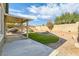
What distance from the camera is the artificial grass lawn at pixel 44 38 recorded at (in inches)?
73.4

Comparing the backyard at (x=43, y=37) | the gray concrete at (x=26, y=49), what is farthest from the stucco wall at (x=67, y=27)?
the gray concrete at (x=26, y=49)

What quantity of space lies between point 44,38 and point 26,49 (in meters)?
0.18

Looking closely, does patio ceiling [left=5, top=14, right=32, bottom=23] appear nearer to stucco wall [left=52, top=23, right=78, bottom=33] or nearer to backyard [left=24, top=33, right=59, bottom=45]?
backyard [left=24, top=33, right=59, bottom=45]

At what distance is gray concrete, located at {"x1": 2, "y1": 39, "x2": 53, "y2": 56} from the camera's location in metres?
1.86

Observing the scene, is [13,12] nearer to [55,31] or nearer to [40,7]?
[40,7]

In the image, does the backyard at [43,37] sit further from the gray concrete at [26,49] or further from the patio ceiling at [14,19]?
the patio ceiling at [14,19]

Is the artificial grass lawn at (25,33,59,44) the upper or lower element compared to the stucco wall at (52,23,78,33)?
lower

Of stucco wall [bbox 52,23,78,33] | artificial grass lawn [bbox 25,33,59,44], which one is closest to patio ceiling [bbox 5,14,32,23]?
artificial grass lawn [bbox 25,33,59,44]

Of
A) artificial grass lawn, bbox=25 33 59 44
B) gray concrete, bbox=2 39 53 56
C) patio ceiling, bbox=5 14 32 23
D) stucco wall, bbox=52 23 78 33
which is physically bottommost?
gray concrete, bbox=2 39 53 56

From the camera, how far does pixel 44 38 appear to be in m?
1.87

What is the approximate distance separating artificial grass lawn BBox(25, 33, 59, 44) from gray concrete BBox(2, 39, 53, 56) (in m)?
0.03

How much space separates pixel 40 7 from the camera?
6.14 ft

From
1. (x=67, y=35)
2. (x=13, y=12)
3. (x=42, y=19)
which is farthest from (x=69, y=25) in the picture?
(x=13, y=12)

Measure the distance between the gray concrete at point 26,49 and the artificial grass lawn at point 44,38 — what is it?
0.03m
